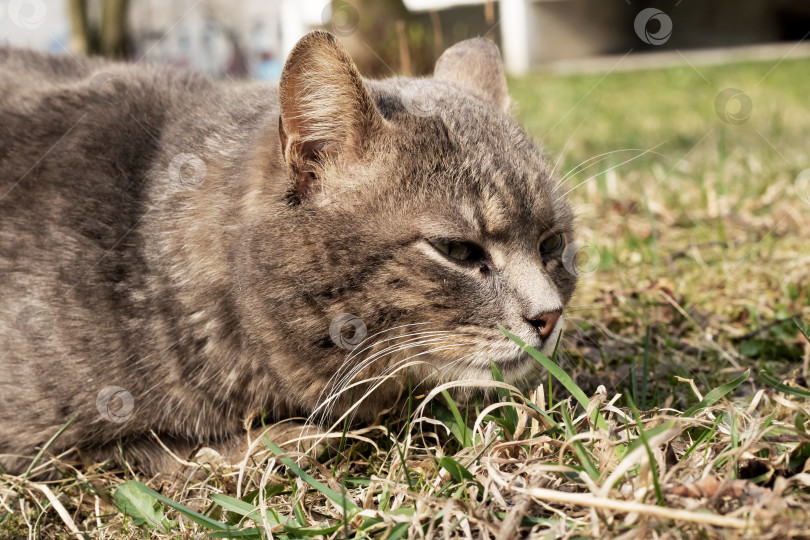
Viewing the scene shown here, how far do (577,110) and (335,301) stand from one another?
21.7ft

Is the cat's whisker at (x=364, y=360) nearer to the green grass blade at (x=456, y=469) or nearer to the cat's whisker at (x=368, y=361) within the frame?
the cat's whisker at (x=368, y=361)

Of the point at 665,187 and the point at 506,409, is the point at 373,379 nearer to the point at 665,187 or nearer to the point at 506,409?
the point at 506,409

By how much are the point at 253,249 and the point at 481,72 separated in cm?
103

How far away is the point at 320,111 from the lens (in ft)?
6.09

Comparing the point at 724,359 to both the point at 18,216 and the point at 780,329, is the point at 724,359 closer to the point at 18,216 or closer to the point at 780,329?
the point at 780,329

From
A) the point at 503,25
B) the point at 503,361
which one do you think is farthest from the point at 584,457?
the point at 503,25

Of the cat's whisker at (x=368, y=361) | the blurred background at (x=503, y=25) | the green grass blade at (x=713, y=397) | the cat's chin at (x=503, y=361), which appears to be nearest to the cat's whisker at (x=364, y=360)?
the cat's whisker at (x=368, y=361)

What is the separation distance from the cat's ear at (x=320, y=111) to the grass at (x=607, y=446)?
0.62 meters

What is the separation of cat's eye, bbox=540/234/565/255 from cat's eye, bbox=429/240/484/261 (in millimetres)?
277

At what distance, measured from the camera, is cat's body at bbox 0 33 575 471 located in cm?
183

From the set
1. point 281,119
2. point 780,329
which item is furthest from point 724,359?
point 281,119

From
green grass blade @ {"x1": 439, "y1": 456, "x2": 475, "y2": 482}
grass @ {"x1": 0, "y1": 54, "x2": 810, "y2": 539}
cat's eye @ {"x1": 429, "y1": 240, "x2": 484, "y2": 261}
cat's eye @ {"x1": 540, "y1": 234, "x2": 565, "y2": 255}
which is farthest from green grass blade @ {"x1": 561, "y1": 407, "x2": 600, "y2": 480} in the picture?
cat's eye @ {"x1": 540, "y1": 234, "x2": 565, "y2": 255}

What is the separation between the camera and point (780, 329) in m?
2.56

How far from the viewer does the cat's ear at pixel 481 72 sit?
2.45m
